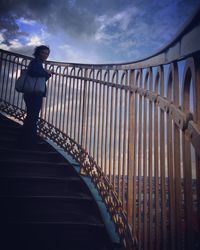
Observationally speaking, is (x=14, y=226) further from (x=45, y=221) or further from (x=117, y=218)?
(x=117, y=218)

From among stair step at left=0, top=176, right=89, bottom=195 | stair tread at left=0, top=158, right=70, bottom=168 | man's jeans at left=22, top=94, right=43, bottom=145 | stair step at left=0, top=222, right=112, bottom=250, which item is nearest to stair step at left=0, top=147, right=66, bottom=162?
stair tread at left=0, top=158, right=70, bottom=168

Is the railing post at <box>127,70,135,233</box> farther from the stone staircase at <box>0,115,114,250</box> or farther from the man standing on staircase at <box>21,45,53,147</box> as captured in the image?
the man standing on staircase at <box>21,45,53,147</box>

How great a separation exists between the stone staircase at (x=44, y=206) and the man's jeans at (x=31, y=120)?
0.20 m

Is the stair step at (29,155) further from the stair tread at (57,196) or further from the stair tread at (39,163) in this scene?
the stair tread at (57,196)

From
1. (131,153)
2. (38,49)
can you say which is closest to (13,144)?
(38,49)

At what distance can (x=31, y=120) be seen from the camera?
11.6 ft

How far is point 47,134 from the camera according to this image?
13.2 ft

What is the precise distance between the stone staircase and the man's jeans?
0.20 meters

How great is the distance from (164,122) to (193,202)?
516mm

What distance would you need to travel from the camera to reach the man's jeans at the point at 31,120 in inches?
136

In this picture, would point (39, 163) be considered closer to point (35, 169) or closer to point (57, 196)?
point (35, 169)

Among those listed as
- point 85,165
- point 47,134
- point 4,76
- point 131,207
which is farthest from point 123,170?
point 4,76

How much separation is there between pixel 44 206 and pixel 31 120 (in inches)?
60.9

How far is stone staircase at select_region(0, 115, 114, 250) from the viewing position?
6.52 feet
